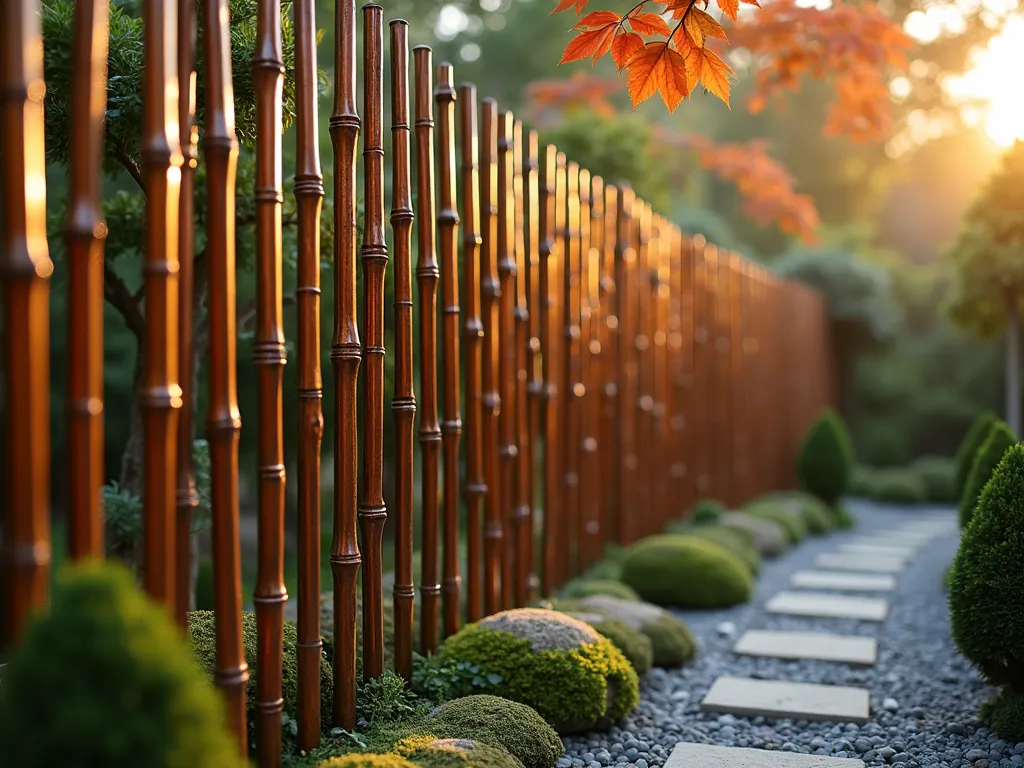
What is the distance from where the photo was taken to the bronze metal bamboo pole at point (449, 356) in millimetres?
3656

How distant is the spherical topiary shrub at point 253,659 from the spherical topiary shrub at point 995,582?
1.98 m

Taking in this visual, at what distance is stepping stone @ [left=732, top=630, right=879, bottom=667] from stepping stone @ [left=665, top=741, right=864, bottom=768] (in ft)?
4.38

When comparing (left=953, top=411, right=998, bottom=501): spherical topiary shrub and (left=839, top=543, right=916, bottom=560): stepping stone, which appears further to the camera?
(left=839, top=543, right=916, bottom=560): stepping stone

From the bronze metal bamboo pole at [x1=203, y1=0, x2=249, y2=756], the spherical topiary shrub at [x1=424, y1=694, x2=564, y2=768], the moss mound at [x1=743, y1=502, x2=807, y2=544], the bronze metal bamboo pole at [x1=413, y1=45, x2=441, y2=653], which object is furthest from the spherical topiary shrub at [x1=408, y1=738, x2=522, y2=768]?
the moss mound at [x1=743, y1=502, x2=807, y2=544]

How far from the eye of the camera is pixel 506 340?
441cm

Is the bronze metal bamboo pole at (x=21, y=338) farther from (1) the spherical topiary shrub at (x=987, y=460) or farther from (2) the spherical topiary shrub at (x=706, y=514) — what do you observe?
(2) the spherical topiary shrub at (x=706, y=514)

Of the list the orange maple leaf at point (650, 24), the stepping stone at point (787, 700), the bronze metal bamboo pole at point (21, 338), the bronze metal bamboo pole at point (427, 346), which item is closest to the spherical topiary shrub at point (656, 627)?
the stepping stone at point (787, 700)

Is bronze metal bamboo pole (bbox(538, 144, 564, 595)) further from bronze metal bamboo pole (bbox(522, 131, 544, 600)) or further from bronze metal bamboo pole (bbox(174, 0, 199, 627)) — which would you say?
bronze metal bamboo pole (bbox(174, 0, 199, 627))

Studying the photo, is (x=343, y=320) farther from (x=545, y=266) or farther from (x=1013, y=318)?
(x=1013, y=318)

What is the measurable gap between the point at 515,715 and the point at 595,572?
2821 millimetres

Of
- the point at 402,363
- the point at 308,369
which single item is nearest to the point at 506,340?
the point at 402,363

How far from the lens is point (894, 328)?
43.7ft

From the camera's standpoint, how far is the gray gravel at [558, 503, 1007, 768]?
311 centimetres

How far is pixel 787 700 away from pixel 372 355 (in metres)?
1.98
